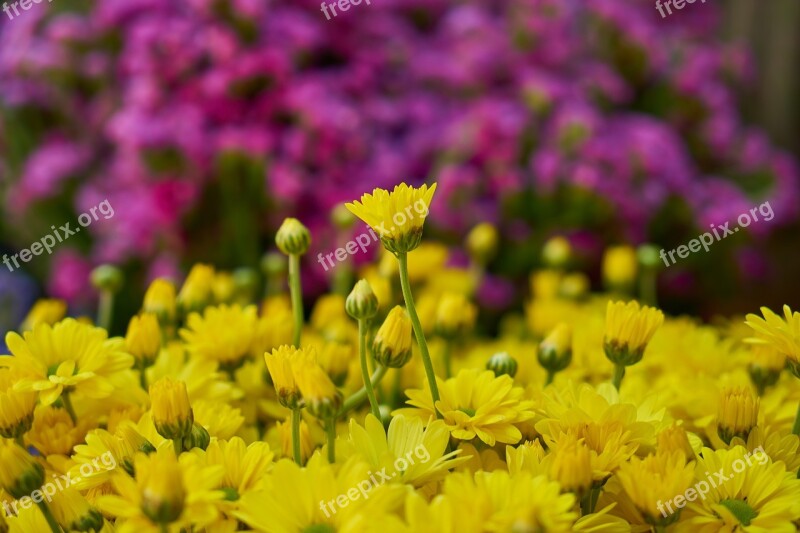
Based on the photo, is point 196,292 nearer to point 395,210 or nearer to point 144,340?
point 144,340

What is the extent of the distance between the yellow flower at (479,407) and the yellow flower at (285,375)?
65 mm

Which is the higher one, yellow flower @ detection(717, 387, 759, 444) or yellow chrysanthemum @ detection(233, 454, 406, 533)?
yellow chrysanthemum @ detection(233, 454, 406, 533)

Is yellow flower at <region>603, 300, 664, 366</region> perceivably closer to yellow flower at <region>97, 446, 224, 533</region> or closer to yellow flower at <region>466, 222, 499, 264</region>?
yellow flower at <region>97, 446, 224, 533</region>

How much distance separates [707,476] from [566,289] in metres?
0.48

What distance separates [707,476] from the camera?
0.44 metres

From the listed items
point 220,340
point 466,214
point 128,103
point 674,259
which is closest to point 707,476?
point 220,340

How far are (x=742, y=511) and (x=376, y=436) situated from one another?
0.19m

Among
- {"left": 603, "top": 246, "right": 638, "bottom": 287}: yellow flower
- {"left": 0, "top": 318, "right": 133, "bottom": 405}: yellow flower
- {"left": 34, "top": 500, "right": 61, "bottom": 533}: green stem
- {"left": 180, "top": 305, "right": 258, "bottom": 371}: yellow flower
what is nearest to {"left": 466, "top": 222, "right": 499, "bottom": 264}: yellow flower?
{"left": 603, "top": 246, "right": 638, "bottom": 287}: yellow flower

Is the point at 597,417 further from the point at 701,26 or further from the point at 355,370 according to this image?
the point at 701,26

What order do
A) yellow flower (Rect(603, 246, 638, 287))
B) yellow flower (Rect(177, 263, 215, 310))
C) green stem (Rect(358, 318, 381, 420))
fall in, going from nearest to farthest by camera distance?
green stem (Rect(358, 318, 381, 420))
yellow flower (Rect(177, 263, 215, 310))
yellow flower (Rect(603, 246, 638, 287))

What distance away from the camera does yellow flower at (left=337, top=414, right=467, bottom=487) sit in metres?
0.43

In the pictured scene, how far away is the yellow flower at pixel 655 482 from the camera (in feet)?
1.32

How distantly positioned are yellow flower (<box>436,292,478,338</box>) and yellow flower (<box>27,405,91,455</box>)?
0.91 ft

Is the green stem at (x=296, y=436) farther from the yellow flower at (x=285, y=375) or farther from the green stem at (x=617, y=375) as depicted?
the green stem at (x=617, y=375)
